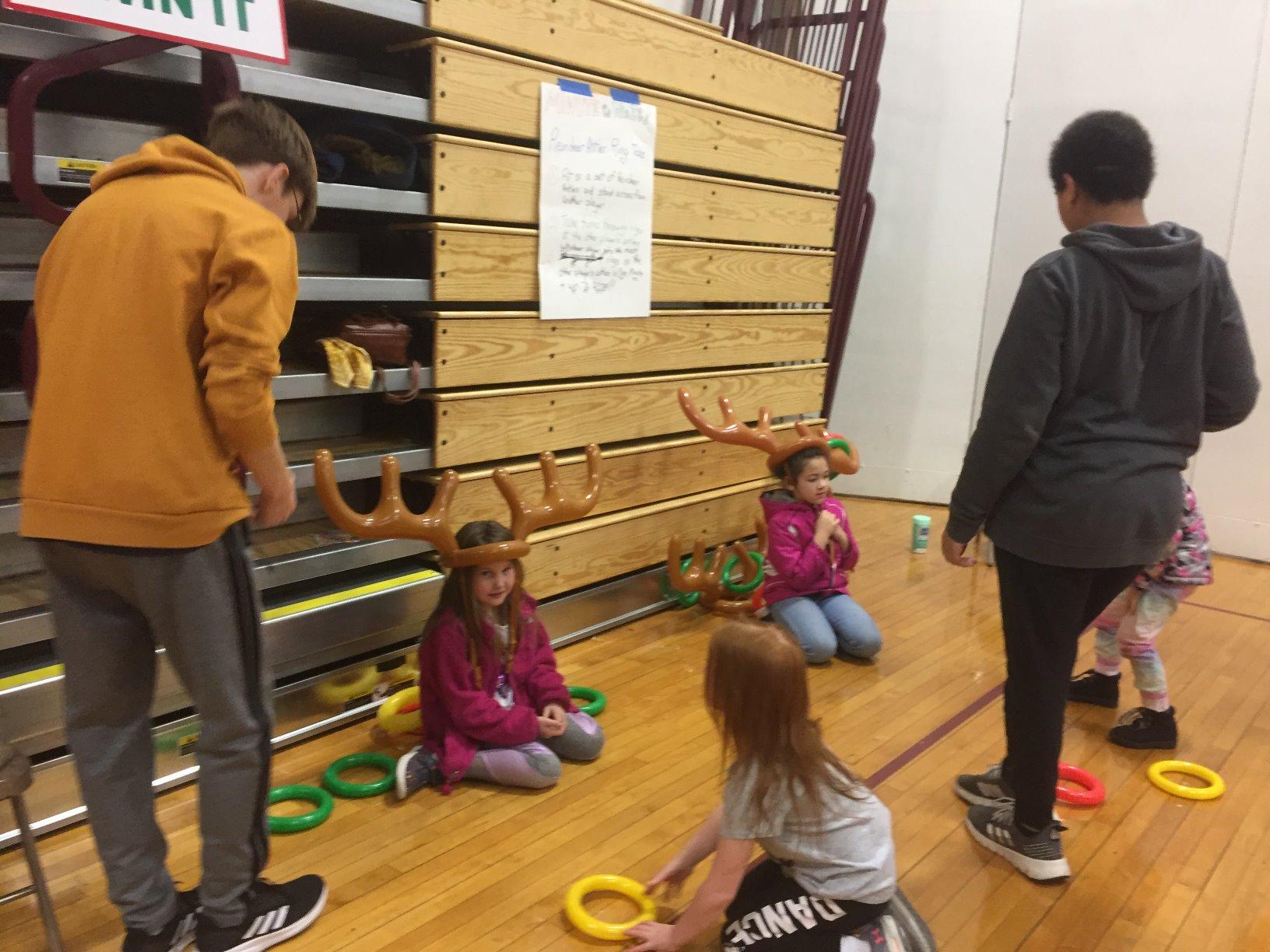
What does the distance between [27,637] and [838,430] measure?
Answer: 479 centimetres

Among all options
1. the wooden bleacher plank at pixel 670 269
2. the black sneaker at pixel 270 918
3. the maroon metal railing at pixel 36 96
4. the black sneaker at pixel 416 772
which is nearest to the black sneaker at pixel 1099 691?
the wooden bleacher plank at pixel 670 269

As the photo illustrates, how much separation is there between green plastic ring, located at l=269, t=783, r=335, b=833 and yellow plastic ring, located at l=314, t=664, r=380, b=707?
0.36 metres

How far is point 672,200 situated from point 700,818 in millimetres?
2229

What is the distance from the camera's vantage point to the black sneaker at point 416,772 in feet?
8.07

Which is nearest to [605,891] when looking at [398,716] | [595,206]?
[398,716]

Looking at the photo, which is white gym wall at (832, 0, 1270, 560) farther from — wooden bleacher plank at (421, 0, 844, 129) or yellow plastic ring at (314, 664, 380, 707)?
yellow plastic ring at (314, 664, 380, 707)

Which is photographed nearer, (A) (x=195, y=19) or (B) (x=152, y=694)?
(B) (x=152, y=694)

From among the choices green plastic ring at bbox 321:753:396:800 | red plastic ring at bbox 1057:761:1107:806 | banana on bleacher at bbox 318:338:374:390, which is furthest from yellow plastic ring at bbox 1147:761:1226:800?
banana on bleacher at bbox 318:338:374:390

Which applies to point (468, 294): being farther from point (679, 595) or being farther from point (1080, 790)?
point (1080, 790)

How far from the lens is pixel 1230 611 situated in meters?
4.26

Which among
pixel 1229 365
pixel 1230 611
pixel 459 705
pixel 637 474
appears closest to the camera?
pixel 1229 365

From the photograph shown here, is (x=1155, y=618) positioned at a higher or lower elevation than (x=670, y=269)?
lower

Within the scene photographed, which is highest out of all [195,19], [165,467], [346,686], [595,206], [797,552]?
[195,19]

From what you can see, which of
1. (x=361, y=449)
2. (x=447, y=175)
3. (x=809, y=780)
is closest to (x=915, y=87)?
(x=447, y=175)
